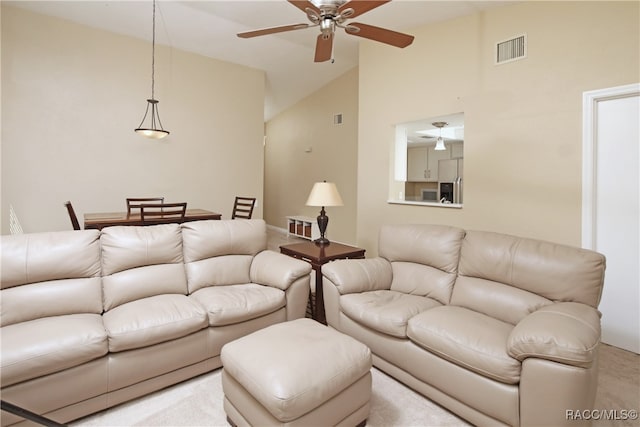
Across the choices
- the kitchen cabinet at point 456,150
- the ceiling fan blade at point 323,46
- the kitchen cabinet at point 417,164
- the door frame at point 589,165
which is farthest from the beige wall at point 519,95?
the kitchen cabinet at point 417,164

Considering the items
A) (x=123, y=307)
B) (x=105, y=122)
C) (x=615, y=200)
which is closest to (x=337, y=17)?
A: (x=123, y=307)

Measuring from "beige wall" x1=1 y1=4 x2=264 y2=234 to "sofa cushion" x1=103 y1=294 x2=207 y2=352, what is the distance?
10.4ft

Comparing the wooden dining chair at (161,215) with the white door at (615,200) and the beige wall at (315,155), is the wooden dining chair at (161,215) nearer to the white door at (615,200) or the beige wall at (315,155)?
the beige wall at (315,155)

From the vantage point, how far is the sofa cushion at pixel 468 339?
5.24 feet

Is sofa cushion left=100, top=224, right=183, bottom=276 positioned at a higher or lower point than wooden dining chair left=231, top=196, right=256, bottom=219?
lower

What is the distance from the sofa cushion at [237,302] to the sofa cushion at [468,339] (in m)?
1.00

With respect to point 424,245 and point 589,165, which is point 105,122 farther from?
point 589,165

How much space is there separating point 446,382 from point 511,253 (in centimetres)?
100

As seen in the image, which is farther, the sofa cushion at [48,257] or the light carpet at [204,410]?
the sofa cushion at [48,257]

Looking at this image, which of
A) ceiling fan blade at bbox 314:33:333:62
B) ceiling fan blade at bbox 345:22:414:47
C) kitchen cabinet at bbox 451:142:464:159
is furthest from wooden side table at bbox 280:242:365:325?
kitchen cabinet at bbox 451:142:464:159

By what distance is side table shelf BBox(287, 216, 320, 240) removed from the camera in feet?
22.6

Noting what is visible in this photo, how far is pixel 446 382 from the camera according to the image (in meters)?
1.80

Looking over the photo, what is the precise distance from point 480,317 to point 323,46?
7.33 feet

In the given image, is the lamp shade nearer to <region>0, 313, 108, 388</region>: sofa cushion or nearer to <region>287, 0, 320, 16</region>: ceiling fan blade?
<region>287, 0, 320, 16</region>: ceiling fan blade
